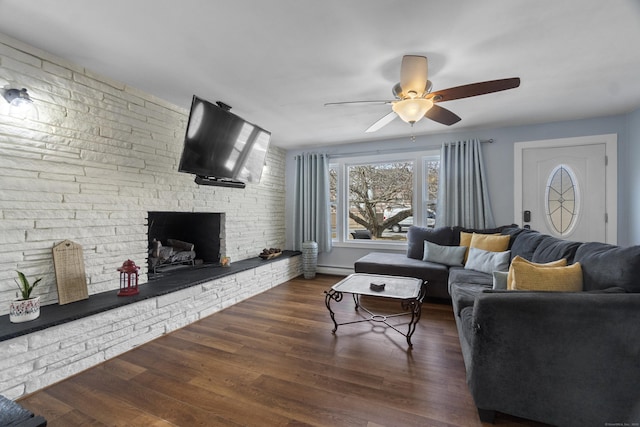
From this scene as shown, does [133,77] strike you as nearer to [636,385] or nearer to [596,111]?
[636,385]

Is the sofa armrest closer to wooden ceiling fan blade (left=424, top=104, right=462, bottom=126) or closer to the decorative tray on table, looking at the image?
wooden ceiling fan blade (left=424, top=104, right=462, bottom=126)

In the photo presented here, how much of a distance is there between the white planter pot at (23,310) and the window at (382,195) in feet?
12.2

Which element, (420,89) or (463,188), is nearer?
(420,89)

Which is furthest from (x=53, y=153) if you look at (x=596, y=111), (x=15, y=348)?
(x=596, y=111)

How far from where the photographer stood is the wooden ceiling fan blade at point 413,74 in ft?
5.95

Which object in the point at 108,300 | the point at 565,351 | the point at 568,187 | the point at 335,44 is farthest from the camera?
the point at 568,187

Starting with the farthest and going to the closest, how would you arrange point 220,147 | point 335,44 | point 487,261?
point 487,261, point 220,147, point 335,44

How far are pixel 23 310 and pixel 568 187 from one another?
5.47 metres

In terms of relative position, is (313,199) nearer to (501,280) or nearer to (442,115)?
(442,115)

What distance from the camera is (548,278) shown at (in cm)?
161

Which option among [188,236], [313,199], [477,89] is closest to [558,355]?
[477,89]

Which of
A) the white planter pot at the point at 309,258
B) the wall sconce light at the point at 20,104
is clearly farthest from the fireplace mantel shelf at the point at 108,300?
the wall sconce light at the point at 20,104

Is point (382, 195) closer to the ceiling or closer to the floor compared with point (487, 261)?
closer to the ceiling

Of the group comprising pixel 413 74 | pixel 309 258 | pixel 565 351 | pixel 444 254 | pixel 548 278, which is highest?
pixel 413 74
